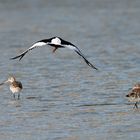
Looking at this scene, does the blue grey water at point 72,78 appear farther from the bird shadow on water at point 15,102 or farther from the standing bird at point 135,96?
the standing bird at point 135,96

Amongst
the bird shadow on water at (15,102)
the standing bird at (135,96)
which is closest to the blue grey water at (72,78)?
the bird shadow on water at (15,102)

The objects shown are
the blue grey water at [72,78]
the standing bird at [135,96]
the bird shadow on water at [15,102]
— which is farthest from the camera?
the bird shadow on water at [15,102]

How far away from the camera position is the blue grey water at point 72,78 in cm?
1134

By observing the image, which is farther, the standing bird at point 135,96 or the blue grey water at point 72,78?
the standing bird at point 135,96

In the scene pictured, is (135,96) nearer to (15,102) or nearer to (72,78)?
(15,102)

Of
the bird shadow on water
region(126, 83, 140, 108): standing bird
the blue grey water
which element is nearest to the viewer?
the blue grey water

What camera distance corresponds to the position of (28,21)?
32094 mm

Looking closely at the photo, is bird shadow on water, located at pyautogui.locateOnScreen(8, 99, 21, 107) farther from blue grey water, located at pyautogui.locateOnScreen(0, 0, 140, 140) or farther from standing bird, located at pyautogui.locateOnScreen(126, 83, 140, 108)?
standing bird, located at pyautogui.locateOnScreen(126, 83, 140, 108)

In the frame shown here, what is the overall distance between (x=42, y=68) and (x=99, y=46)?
4645 mm

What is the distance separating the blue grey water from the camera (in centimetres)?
1134

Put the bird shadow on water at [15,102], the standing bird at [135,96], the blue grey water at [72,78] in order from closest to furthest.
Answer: the blue grey water at [72,78] → the standing bird at [135,96] → the bird shadow on water at [15,102]

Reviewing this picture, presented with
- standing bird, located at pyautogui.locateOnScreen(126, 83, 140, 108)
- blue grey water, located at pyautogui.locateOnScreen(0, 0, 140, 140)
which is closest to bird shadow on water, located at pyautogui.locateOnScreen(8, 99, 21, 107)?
blue grey water, located at pyautogui.locateOnScreen(0, 0, 140, 140)

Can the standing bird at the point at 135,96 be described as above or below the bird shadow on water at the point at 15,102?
above

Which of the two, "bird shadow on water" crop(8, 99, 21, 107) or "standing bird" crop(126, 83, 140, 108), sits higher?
"standing bird" crop(126, 83, 140, 108)
